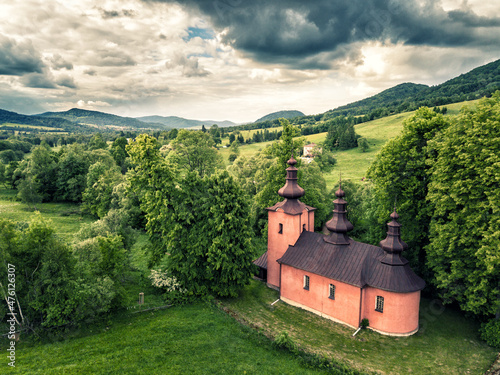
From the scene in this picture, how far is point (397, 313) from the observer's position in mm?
19094

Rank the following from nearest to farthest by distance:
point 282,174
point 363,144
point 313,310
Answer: point 313,310 < point 282,174 < point 363,144

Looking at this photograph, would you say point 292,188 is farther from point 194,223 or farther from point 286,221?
point 194,223

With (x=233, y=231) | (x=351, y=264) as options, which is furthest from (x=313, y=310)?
(x=233, y=231)

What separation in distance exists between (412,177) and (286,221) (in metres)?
10.2

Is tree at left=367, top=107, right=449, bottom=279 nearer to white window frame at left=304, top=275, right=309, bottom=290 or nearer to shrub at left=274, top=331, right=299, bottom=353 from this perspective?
white window frame at left=304, top=275, right=309, bottom=290

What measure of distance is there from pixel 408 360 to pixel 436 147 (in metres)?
13.6

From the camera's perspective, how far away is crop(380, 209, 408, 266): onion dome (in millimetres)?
19297

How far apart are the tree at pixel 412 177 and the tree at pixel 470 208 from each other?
206 centimetres

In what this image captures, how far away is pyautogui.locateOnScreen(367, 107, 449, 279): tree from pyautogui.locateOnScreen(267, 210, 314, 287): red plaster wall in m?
6.51

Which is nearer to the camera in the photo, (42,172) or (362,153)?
(42,172)

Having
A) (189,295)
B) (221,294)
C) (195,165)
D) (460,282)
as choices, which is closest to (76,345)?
(189,295)

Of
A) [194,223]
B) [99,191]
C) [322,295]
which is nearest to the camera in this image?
[322,295]

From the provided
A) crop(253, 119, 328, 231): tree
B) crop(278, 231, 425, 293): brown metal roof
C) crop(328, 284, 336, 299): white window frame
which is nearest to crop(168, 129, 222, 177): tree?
crop(253, 119, 328, 231): tree

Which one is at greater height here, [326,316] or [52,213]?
[52,213]
